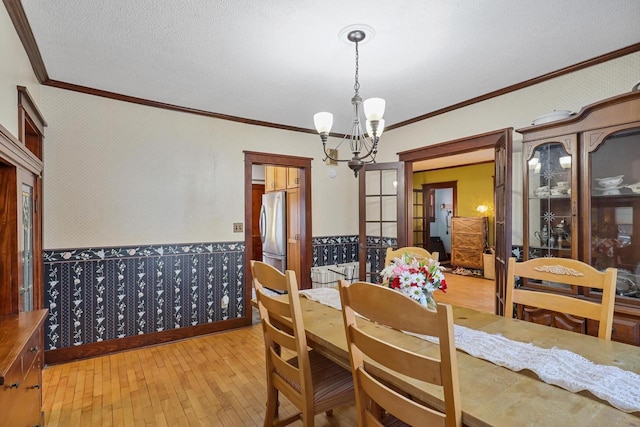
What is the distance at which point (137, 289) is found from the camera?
3318 mm

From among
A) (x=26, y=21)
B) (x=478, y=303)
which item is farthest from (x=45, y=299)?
(x=478, y=303)

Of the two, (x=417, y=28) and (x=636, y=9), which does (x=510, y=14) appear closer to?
(x=417, y=28)

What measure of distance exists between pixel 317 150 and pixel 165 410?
340cm

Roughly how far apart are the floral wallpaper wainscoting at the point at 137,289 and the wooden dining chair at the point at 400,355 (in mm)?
2862

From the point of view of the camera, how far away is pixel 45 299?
290 cm

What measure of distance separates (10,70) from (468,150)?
3851 mm

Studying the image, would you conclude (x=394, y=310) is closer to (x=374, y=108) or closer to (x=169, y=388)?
(x=374, y=108)

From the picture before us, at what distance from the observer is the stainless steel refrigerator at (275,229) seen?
5.11 meters

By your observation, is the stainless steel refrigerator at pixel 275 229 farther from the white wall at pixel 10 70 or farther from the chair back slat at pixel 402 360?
the chair back slat at pixel 402 360

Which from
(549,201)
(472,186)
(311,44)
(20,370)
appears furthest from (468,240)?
(20,370)

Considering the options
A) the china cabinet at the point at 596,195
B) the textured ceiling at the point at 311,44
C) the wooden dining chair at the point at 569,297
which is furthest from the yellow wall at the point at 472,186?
the wooden dining chair at the point at 569,297

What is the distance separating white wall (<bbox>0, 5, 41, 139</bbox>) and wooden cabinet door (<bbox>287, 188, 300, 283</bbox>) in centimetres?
307

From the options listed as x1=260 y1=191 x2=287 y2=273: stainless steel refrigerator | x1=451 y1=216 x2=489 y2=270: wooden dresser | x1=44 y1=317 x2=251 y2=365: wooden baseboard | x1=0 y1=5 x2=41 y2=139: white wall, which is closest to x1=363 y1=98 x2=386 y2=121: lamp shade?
x1=0 y1=5 x2=41 y2=139: white wall

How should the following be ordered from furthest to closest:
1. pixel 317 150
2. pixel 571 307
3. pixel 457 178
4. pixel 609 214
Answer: pixel 457 178 → pixel 317 150 → pixel 609 214 → pixel 571 307
